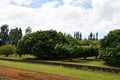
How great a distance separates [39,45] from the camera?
6359 cm

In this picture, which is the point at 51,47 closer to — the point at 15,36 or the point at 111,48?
the point at 111,48

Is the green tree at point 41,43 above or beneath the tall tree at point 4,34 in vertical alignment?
beneath

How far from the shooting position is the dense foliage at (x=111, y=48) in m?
44.9

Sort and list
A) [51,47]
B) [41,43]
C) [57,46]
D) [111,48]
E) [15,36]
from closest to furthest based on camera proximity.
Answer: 1. [111,48]
2. [57,46]
3. [51,47]
4. [41,43]
5. [15,36]

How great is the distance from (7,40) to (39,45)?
79.4 metres

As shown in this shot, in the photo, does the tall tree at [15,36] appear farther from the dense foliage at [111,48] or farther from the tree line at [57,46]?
the dense foliage at [111,48]

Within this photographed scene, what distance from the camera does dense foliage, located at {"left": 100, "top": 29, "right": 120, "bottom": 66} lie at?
44.9m

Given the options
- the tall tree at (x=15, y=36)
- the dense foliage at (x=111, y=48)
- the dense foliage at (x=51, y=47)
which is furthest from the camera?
the tall tree at (x=15, y=36)

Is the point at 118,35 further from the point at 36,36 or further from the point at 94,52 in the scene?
the point at 36,36

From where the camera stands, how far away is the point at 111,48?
46.7m

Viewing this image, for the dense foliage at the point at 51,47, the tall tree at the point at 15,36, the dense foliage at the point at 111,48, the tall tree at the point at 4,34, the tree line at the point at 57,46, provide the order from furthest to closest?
1. the tall tree at the point at 15,36
2. the tall tree at the point at 4,34
3. the dense foliage at the point at 51,47
4. the tree line at the point at 57,46
5. the dense foliage at the point at 111,48

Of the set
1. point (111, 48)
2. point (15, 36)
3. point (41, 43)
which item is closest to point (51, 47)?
point (41, 43)

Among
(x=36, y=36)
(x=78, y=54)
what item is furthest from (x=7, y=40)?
(x=78, y=54)

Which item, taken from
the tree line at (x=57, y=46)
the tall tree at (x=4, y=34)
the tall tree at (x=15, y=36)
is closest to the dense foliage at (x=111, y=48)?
the tree line at (x=57, y=46)
